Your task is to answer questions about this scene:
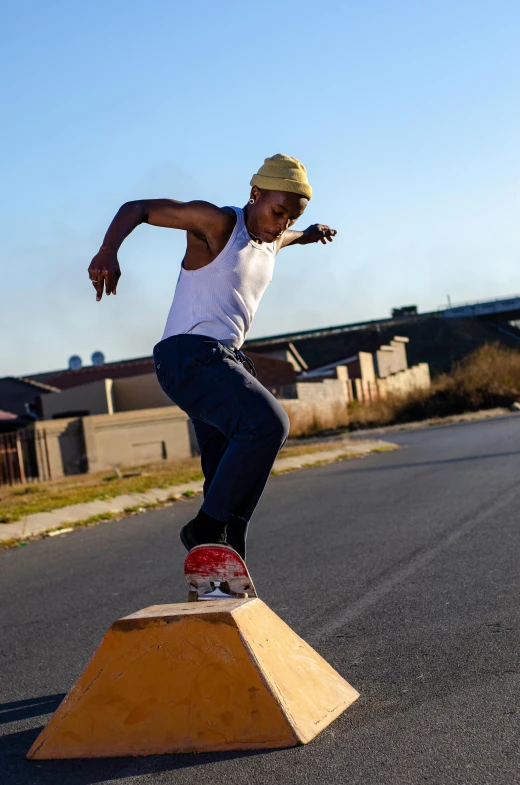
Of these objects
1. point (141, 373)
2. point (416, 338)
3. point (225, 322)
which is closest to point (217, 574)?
point (225, 322)

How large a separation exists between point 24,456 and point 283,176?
1247 inches

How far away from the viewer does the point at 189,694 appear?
3.11 metres

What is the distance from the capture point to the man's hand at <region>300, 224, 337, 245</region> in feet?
16.2

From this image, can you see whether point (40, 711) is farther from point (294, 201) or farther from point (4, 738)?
point (294, 201)

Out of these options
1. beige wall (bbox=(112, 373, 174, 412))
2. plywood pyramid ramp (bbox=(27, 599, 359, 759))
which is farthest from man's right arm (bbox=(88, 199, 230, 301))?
beige wall (bbox=(112, 373, 174, 412))

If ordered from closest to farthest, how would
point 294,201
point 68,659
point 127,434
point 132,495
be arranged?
point 294,201
point 68,659
point 132,495
point 127,434

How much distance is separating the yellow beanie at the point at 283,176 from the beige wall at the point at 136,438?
32850 millimetres

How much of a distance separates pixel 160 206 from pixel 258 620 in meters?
1.62

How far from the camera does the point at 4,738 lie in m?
3.34

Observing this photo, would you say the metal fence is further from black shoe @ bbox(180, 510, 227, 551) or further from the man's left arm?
black shoe @ bbox(180, 510, 227, 551)

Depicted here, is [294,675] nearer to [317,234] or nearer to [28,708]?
[28,708]

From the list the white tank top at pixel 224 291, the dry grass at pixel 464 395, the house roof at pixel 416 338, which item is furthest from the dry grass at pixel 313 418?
the house roof at pixel 416 338

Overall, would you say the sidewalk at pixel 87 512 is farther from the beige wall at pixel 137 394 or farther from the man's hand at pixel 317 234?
the beige wall at pixel 137 394

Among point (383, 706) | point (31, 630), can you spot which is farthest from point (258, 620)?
point (31, 630)
